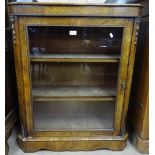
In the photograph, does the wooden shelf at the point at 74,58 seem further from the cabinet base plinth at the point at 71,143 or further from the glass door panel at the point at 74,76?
the cabinet base plinth at the point at 71,143

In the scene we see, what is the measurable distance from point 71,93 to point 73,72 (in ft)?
0.43

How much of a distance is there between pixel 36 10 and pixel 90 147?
2.72 feet

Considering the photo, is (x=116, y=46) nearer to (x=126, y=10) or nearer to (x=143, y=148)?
(x=126, y=10)

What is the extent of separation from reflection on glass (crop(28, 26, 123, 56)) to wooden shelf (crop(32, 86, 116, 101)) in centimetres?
23

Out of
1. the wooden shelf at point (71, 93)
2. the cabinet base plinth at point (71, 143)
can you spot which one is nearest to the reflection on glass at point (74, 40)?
the wooden shelf at point (71, 93)

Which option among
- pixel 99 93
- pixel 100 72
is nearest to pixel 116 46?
pixel 100 72

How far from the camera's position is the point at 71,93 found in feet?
3.90

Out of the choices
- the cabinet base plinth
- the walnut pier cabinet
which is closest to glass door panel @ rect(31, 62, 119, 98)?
the walnut pier cabinet

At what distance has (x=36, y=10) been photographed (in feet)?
3.10

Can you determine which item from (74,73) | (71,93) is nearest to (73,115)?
(71,93)

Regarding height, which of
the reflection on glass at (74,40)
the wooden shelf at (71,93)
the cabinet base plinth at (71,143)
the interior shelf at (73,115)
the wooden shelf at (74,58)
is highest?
the reflection on glass at (74,40)

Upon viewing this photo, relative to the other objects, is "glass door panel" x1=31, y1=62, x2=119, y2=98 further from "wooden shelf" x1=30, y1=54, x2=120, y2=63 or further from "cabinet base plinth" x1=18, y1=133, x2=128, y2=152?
"cabinet base plinth" x1=18, y1=133, x2=128, y2=152

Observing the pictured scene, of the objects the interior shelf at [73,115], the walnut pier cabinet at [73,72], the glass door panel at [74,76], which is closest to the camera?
the walnut pier cabinet at [73,72]

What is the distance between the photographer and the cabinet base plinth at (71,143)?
1.17 m
